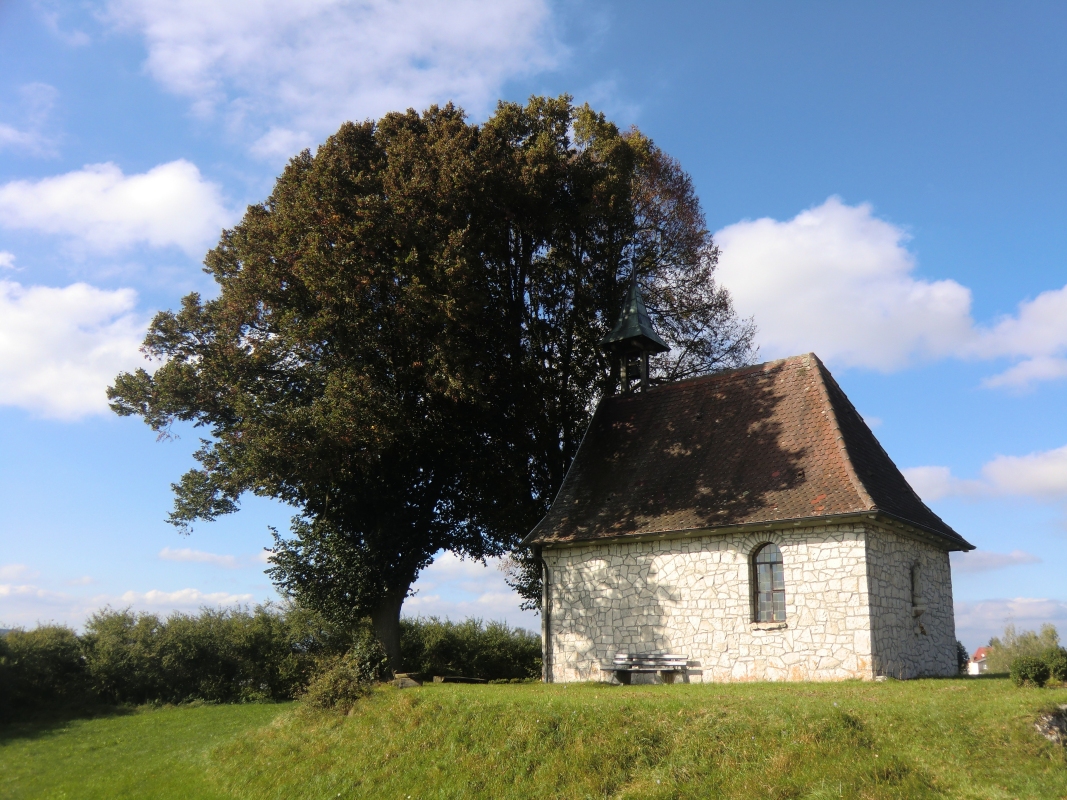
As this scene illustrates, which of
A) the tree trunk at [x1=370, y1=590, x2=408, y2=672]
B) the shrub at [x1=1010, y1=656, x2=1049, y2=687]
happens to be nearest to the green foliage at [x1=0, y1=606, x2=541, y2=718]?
the tree trunk at [x1=370, y1=590, x2=408, y2=672]

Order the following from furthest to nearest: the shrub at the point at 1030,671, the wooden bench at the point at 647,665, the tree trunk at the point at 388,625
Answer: the tree trunk at the point at 388,625, the wooden bench at the point at 647,665, the shrub at the point at 1030,671

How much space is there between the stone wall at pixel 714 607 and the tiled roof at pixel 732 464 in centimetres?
61

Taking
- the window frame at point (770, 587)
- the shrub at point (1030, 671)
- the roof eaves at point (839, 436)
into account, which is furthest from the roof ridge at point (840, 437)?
the shrub at point (1030, 671)

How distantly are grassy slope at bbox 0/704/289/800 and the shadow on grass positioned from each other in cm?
5

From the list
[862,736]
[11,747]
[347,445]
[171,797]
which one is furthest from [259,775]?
[862,736]

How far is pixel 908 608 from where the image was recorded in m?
18.0

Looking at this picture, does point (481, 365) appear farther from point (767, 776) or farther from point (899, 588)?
point (767, 776)

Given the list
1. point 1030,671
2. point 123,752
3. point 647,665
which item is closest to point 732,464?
point 647,665

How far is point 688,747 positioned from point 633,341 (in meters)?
15.8

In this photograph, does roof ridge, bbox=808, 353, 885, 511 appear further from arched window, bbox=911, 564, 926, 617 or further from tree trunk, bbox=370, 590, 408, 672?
tree trunk, bbox=370, 590, 408, 672

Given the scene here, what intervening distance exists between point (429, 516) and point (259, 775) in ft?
32.0

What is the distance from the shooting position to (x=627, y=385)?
26.5m

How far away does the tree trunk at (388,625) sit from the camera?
2312 cm

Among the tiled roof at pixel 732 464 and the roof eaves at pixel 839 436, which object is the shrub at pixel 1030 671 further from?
the roof eaves at pixel 839 436
